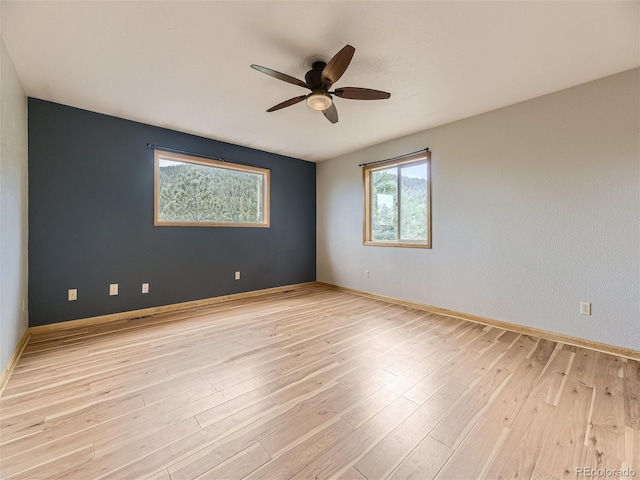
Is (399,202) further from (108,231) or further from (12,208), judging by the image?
(12,208)

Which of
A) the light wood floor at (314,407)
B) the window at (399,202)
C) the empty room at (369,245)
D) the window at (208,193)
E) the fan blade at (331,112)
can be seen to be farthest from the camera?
the window at (399,202)

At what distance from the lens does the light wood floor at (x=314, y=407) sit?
1.21m

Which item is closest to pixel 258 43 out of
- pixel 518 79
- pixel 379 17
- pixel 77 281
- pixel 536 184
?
pixel 379 17

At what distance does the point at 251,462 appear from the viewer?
1.21 m

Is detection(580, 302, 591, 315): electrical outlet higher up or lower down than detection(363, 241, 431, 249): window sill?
lower down

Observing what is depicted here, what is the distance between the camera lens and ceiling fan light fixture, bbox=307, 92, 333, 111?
7.11 feet

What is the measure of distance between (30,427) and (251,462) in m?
1.23

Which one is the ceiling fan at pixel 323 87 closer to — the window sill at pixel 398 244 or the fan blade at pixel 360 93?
the fan blade at pixel 360 93

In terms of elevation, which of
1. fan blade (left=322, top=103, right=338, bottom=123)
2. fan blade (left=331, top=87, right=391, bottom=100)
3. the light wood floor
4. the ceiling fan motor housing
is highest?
A: the ceiling fan motor housing

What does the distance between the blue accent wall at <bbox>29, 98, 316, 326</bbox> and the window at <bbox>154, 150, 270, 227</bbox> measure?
0.42 feet

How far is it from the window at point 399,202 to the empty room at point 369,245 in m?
0.04

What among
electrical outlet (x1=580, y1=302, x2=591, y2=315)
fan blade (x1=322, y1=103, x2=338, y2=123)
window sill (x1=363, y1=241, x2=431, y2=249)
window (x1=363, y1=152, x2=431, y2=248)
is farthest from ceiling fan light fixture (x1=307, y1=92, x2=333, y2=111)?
electrical outlet (x1=580, y1=302, x2=591, y2=315)

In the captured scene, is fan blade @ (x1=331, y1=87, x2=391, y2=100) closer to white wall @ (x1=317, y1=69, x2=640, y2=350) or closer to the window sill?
white wall @ (x1=317, y1=69, x2=640, y2=350)

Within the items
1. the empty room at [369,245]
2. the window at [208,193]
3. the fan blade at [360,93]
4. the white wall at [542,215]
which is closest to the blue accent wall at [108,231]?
the empty room at [369,245]
